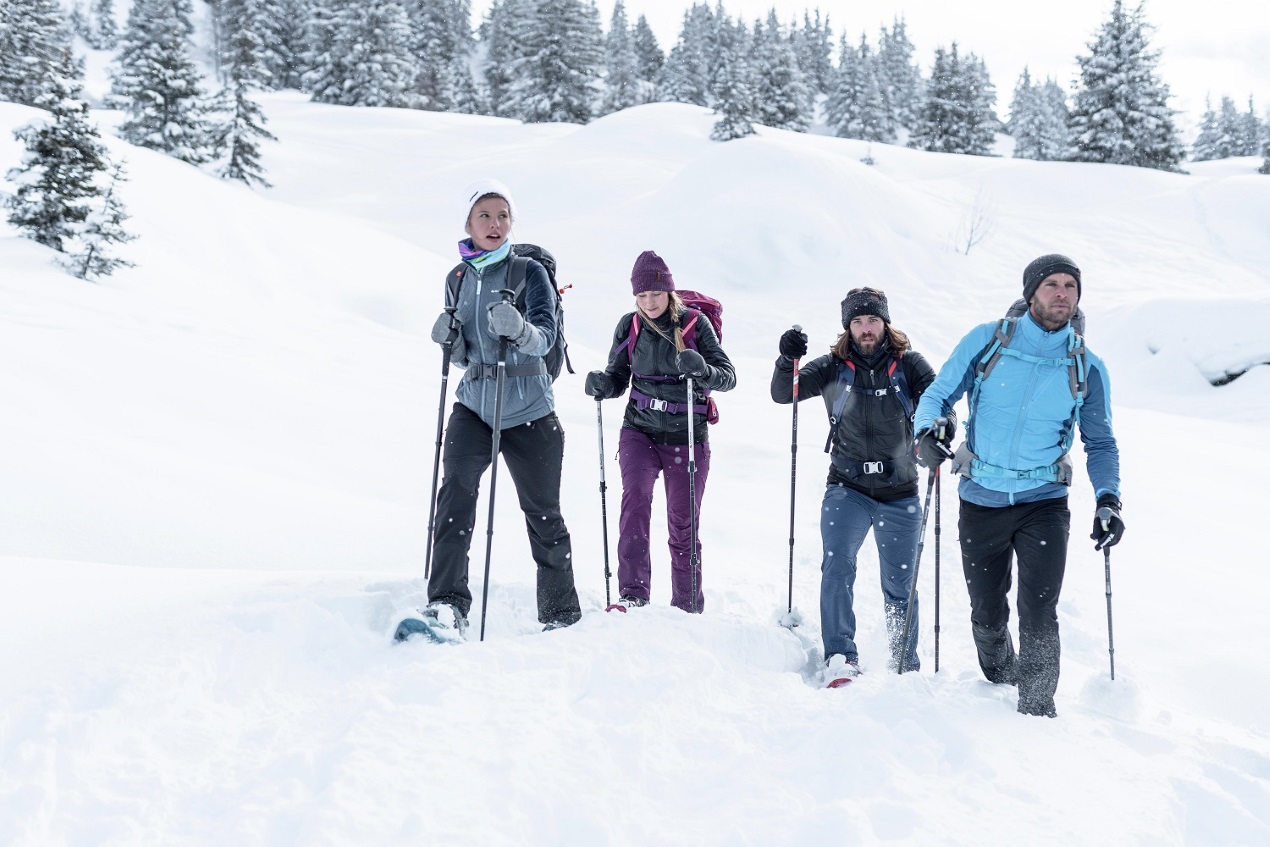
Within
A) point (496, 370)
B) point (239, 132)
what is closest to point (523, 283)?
point (496, 370)

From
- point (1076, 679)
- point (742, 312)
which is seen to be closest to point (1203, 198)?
point (742, 312)

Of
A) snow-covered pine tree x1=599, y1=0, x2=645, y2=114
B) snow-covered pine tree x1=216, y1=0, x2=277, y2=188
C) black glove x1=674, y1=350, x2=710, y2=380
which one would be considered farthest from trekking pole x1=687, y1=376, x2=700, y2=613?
snow-covered pine tree x1=599, y1=0, x2=645, y2=114

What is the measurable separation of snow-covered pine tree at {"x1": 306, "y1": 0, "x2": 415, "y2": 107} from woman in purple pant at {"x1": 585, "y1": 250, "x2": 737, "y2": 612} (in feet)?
157

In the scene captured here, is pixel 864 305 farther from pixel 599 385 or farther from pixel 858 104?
pixel 858 104

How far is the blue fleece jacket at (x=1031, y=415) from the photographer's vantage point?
371 cm

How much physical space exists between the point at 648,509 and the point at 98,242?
36.1ft

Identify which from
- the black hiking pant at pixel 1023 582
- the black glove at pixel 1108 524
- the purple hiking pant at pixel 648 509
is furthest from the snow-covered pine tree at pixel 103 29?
the black glove at pixel 1108 524

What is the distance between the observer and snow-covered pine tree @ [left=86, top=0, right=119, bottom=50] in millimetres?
77188

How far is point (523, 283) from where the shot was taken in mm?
4164

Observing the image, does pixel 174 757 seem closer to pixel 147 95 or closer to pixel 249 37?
pixel 147 95

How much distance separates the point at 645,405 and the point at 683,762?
2.42 meters

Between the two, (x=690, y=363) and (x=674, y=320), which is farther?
(x=674, y=320)

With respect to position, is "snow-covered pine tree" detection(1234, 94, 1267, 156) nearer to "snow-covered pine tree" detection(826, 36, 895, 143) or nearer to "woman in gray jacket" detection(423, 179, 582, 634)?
"snow-covered pine tree" detection(826, 36, 895, 143)

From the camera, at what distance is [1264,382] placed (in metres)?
14.7
